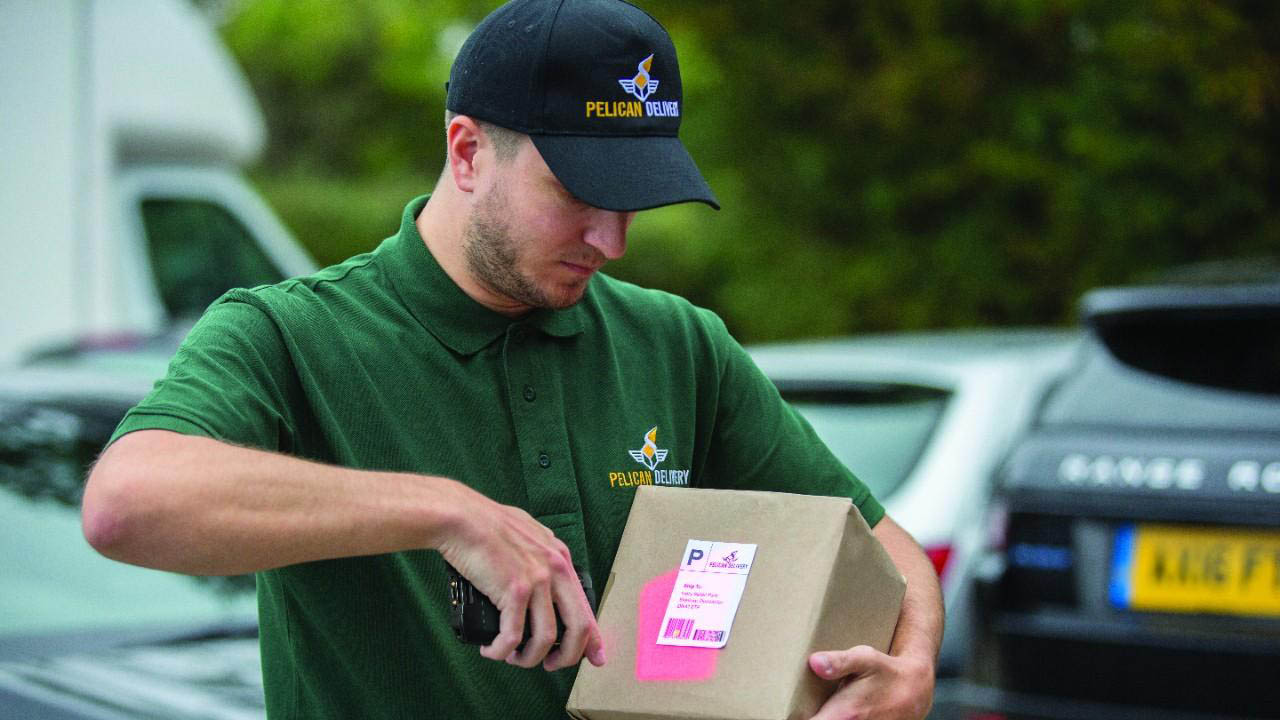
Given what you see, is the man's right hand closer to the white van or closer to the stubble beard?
the stubble beard

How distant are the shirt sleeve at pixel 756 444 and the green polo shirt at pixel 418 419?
0.06 metres

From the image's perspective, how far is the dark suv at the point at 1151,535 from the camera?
3285 mm

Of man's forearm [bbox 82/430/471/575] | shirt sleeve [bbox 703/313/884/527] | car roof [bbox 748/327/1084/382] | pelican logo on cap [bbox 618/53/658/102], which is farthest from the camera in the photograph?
car roof [bbox 748/327/1084/382]

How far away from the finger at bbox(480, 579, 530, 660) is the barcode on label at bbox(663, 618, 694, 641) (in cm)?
23

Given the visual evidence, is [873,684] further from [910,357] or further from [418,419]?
[910,357]

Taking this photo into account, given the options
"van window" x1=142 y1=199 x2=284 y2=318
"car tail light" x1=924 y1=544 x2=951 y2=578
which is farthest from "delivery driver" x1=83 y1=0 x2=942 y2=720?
"van window" x1=142 y1=199 x2=284 y2=318

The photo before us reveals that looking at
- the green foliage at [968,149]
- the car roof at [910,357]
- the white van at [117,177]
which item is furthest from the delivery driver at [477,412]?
the green foliage at [968,149]

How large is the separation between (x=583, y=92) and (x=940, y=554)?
87.4 inches

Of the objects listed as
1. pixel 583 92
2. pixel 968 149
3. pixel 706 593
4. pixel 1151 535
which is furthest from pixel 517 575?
pixel 968 149

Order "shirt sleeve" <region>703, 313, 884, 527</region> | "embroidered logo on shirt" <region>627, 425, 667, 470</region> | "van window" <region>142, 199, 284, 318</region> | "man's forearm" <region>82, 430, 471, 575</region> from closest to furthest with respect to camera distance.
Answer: "man's forearm" <region>82, 430, 471, 575</region> → "embroidered logo on shirt" <region>627, 425, 667, 470</region> → "shirt sleeve" <region>703, 313, 884, 527</region> → "van window" <region>142, 199, 284, 318</region>

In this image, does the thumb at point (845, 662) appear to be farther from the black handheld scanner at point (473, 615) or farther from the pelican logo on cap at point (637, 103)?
the pelican logo on cap at point (637, 103)

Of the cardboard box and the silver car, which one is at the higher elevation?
the cardboard box

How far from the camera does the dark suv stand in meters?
3.29

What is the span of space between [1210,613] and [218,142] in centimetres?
558
